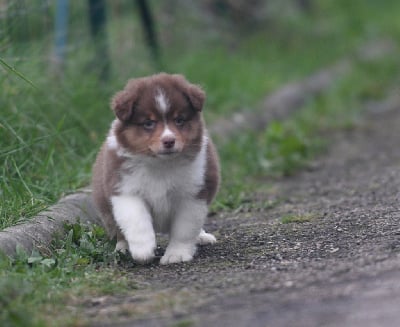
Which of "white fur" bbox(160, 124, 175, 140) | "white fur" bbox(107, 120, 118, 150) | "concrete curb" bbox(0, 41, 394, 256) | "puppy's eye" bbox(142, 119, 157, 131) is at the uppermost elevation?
"puppy's eye" bbox(142, 119, 157, 131)

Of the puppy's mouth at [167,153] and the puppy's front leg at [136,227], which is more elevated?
the puppy's mouth at [167,153]

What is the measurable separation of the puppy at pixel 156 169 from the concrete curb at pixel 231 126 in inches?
17.7

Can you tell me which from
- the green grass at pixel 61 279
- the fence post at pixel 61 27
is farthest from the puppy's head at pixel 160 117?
the fence post at pixel 61 27

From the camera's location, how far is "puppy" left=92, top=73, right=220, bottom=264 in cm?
531

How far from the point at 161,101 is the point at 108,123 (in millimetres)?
2751

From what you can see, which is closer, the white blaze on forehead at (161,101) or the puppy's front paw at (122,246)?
the white blaze on forehead at (161,101)

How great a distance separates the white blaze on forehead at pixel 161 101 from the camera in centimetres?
532

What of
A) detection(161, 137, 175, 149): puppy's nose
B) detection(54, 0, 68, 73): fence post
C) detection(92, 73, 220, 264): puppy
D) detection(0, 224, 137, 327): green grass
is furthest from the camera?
detection(54, 0, 68, 73): fence post

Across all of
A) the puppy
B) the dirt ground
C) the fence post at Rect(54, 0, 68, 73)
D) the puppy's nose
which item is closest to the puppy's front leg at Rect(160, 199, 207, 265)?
the puppy

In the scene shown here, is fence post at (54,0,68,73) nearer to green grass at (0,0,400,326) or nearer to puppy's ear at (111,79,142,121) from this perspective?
green grass at (0,0,400,326)

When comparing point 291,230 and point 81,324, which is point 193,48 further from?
point 81,324

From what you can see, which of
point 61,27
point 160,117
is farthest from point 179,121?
point 61,27

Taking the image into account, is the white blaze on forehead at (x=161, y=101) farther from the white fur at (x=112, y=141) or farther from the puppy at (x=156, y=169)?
the white fur at (x=112, y=141)

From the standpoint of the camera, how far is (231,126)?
1003 cm
